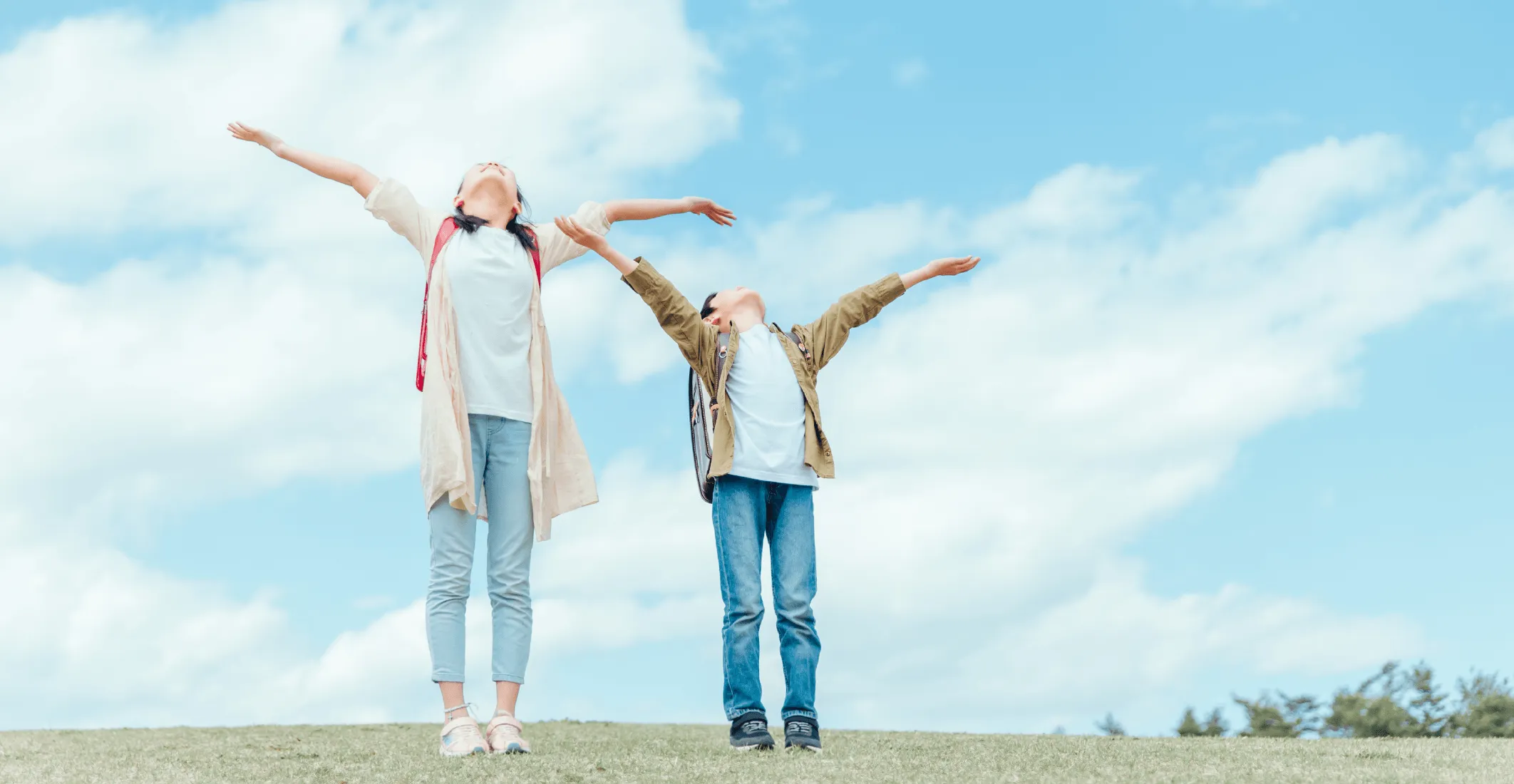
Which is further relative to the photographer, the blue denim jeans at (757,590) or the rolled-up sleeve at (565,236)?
the rolled-up sleeve at (565,236)

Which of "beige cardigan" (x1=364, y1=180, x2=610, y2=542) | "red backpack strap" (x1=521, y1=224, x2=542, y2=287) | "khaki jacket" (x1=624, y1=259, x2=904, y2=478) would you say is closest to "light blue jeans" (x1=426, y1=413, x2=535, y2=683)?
"beige cardigan" (x1=364, y1=180, x2=610, y2=542)

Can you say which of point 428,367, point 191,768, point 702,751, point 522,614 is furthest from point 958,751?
point 191,768

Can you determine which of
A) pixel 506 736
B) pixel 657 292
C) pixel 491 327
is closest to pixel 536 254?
pixel 491 327

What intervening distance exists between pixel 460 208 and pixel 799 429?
1899mm

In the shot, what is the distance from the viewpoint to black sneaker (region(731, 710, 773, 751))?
524 cm

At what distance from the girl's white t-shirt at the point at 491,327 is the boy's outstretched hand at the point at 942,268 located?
1.94 m

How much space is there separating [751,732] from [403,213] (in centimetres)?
287

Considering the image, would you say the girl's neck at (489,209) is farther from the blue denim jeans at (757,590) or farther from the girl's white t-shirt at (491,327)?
the blue denim jeans at (757,590)

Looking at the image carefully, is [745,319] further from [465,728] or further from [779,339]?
[465,728]

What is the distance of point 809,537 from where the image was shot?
5.50 metres

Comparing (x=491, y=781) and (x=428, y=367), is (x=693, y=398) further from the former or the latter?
(x=491, y=781)

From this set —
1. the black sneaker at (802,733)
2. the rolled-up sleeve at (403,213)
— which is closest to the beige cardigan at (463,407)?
the rolled-up sleeve at (403,213)

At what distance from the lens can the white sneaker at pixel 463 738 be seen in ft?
16.6

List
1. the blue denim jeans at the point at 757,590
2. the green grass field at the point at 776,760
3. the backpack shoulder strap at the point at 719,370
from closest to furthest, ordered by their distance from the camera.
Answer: the green grass field at the point at 776,760
the blue denim jeans at the point at 757,590
the backpack shoulder strap at the point at 719,370
